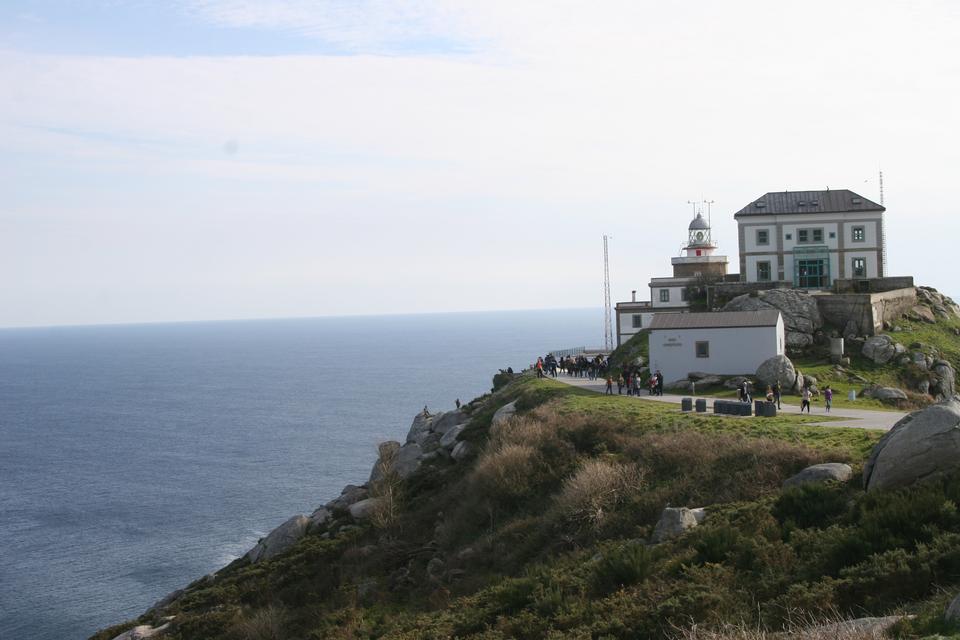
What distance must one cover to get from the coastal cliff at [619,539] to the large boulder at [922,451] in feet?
0.14

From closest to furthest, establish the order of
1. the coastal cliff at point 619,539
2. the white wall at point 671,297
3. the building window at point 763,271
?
1. the coastal cliff at point 619,539
2. the building window at point 763,271
3. the white wall at point 671,297

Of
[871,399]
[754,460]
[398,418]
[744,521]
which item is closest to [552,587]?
[744,521]

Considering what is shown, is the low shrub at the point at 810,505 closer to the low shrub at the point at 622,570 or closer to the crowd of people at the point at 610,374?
the low shrub at the point at 622,570

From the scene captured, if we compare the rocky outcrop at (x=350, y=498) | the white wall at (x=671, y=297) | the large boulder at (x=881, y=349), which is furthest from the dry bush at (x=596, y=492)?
the white wall at (x=671, y=297)

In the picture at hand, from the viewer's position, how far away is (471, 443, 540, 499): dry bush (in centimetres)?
3272

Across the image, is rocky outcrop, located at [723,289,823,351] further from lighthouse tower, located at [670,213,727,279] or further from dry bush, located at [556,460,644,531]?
dry bush, located at [556,460,644,531]

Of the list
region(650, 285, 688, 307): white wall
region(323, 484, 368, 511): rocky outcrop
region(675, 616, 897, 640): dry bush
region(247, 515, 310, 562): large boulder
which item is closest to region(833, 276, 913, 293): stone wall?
region(650, 285, 688, 307): white wall

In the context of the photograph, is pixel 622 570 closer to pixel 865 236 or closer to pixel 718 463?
pixel 718 463

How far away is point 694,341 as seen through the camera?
46.3m

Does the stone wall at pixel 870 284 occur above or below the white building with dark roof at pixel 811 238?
below

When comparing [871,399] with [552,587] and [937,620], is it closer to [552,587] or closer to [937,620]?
[552,587]

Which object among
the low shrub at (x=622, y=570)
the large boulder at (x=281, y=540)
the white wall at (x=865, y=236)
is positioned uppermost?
the white wall at (x=865, y=236)

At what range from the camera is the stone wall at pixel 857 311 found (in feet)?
166

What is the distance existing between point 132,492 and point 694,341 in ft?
154
